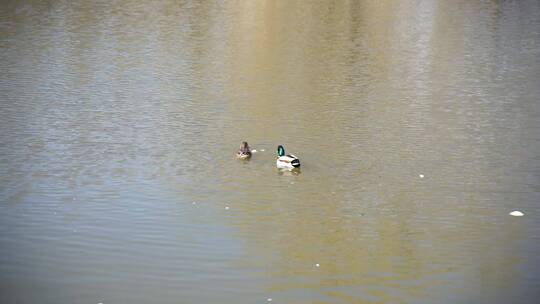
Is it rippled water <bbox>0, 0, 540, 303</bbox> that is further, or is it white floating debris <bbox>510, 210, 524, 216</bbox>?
white floating debris <bbox>510, 210, 524, 216</bbox>

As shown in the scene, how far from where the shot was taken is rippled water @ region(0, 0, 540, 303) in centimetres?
1194

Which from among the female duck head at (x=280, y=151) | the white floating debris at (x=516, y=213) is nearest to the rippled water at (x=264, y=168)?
the white floating debris at (x=516, y=213)

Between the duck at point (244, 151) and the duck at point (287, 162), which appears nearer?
the duck at point (287, 162)

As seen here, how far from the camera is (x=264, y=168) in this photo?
16812mm

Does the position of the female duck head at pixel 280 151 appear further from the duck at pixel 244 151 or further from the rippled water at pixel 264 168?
the duck at pixel 244 151

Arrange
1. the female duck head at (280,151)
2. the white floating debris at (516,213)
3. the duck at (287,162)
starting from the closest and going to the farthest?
the white floating debris at (516,213), the duck at (287,162), the female duck head at (280,151)

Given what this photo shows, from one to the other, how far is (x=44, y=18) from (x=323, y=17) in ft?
36.6

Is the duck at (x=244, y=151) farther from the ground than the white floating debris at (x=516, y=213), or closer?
farther from the ground

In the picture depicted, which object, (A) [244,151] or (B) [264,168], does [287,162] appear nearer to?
(B) [264,168]

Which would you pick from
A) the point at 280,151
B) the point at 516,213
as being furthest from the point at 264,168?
the point at 516,213

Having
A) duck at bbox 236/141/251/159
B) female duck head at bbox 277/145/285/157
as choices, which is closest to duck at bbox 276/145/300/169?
female duck head at bbox 277/145/285/157

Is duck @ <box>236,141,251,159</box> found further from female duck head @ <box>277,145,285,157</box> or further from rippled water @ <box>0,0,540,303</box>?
female duck head @ <box>277,145,285,157</box>

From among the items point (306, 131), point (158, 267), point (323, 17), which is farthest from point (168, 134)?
point (323, 17)

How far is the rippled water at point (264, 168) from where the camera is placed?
39.2 feet
